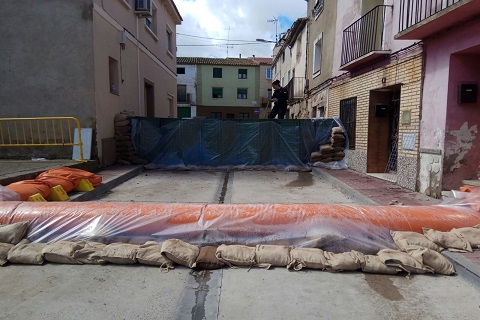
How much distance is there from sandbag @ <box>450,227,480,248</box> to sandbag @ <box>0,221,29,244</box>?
4.54 m

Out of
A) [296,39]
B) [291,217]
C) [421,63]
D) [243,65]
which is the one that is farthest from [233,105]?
[291,217]

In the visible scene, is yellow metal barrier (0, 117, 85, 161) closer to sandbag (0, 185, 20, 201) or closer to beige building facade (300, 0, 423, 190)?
sandbag (0, 185, 20, 201)

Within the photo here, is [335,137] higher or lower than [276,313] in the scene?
higher

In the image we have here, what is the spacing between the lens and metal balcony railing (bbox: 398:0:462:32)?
5.31m

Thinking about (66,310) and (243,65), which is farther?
(243,65)

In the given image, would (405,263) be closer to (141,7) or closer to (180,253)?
(180,253)

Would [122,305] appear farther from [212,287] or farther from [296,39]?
[296,39]

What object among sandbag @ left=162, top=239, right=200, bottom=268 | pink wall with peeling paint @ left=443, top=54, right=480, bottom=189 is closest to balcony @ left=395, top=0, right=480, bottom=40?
→ pink wall with peeling paint @ left=443, top=54, right=480, bottom=189

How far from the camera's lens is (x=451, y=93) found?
5.41m

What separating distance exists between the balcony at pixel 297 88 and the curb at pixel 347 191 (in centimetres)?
791

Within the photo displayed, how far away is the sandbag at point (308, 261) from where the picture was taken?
3.12m

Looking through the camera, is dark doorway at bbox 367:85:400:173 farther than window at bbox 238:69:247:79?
No

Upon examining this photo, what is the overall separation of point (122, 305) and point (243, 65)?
3812 cm

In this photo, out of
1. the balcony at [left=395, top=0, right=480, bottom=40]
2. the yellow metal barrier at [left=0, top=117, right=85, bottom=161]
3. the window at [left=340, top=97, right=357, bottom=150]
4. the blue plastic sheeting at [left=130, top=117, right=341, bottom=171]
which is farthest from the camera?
the blue plastic sheeting at [left=130, top=117, right=341, bottom=171]
